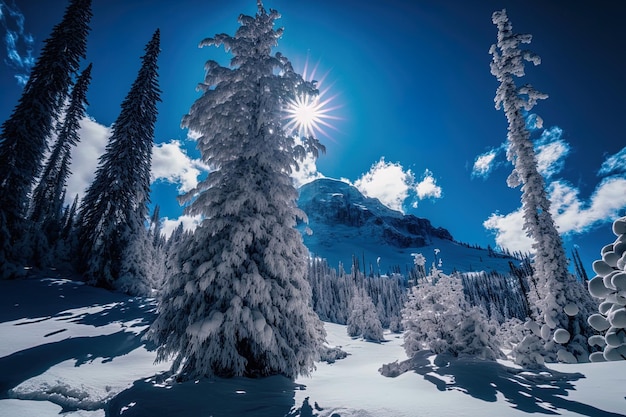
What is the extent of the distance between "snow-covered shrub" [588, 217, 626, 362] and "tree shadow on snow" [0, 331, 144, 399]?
38.5 ft

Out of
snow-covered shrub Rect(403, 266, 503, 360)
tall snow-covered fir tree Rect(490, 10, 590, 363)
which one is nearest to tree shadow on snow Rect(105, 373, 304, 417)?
snow-covered shrub Rect(403, 266, 503, 360)

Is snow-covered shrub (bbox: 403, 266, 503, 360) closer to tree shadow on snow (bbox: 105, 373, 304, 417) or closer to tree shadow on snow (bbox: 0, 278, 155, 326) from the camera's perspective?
tree shadow on snow (bbox: 105, 373, 304, 417)

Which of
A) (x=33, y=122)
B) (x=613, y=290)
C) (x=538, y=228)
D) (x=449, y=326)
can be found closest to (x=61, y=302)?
(x=33, y=122)

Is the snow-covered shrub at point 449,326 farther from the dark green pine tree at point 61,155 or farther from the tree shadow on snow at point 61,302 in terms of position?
the dark green pine tree at point 61,155

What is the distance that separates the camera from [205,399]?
512 cm

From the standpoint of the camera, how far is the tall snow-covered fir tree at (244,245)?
21.8 feet

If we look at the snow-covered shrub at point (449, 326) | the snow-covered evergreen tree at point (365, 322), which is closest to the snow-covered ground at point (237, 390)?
the snow-covered shrub at point (449, 326)

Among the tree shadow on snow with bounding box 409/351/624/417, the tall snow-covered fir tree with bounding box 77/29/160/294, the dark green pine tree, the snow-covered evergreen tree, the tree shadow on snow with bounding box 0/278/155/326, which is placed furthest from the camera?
the snow-covered evergreen tree

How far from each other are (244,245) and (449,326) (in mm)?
9718

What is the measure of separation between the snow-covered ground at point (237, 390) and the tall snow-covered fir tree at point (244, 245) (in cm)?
67

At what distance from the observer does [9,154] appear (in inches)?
621

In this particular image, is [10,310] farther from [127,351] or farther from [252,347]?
[252,347]

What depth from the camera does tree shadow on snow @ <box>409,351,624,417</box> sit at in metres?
4.35

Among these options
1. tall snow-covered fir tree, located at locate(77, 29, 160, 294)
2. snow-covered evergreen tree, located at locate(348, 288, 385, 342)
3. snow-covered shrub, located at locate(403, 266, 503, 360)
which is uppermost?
A: tall snow-covered fir tree, located at locate(77, 29, 160, 294)
